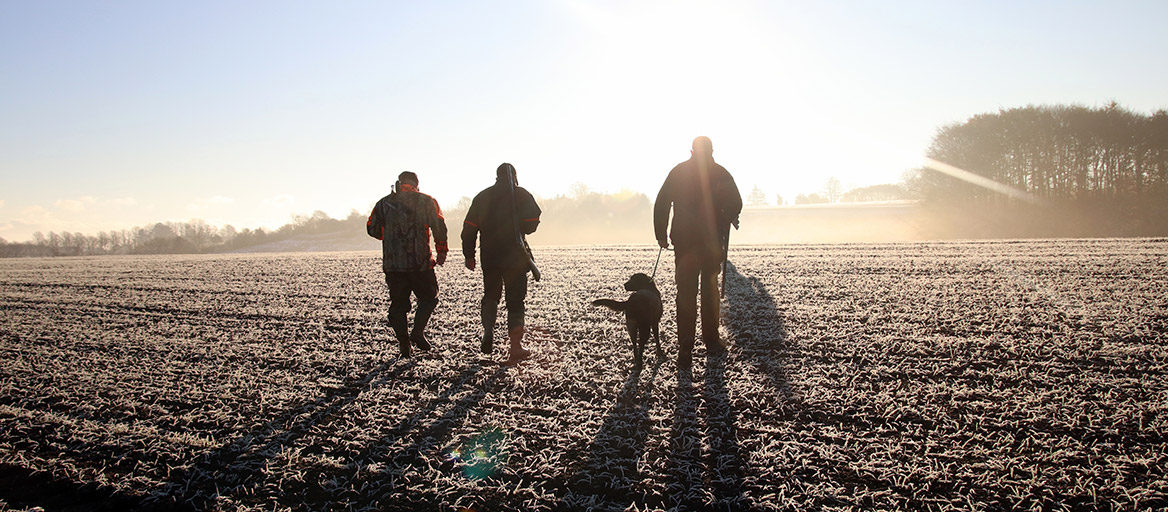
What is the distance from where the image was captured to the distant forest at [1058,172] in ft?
102

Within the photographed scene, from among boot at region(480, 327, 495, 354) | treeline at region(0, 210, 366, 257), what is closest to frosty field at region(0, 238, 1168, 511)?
boot at region(480, 327, 495, 354)

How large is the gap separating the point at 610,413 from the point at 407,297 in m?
2.72

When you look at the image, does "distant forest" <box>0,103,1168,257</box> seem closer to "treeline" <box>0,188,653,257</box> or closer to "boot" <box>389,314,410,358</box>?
"treeline" <box>0,188,653,257</box>

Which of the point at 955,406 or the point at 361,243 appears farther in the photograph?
the point at 361,243

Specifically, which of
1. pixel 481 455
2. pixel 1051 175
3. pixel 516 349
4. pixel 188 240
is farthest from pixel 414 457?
A: pixel 188 240

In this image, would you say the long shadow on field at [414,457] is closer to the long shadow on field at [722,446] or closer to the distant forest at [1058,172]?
the long shadow on field at [722,446]

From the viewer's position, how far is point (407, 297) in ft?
18.0

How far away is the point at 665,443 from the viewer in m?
3.18

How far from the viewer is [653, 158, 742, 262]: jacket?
4.98 meters

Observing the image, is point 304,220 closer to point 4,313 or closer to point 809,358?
point 4,313

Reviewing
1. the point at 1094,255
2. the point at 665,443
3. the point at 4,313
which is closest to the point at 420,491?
the point at 665,443

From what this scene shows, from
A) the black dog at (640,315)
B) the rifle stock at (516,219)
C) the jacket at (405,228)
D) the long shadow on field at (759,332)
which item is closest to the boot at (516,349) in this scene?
the rifle stock at (516,219)

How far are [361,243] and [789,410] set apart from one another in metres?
53.1

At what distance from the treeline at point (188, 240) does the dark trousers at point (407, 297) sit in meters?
51.0
